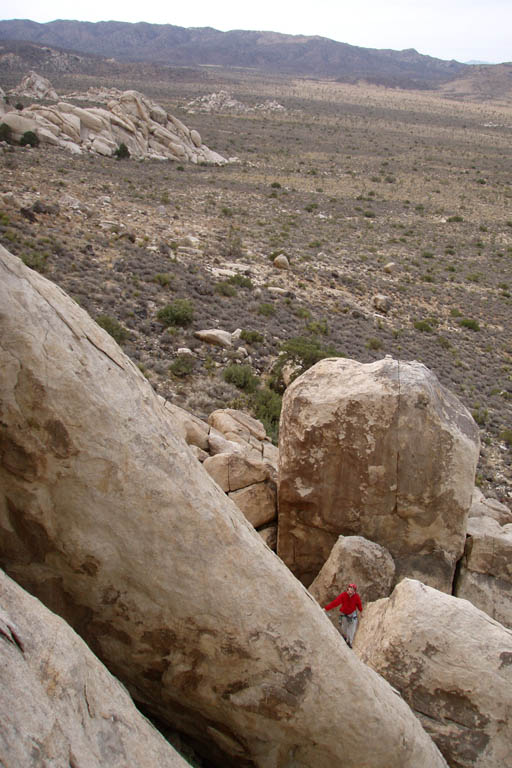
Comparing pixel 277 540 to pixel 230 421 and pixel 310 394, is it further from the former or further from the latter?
pixel 230 421

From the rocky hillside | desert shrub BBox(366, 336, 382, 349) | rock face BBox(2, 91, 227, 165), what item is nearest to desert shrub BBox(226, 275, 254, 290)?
the rocky hillside

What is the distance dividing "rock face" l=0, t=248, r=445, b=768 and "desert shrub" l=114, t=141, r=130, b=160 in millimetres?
44066

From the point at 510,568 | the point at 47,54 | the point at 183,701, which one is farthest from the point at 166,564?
the point at 47,54

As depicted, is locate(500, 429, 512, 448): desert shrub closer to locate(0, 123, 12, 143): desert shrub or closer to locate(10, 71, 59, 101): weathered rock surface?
locate(0, 123, 12, 143): desert shrub

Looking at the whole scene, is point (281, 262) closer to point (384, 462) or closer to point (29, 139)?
point (384, 462)

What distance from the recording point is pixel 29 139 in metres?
38.8

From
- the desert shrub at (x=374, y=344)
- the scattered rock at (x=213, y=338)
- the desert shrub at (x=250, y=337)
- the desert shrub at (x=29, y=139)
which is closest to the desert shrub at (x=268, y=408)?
the scattered rock at (x=213, y=338)

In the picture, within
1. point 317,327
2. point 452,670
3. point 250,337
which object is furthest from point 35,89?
point 452,670

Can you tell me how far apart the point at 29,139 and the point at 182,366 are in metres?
31.0

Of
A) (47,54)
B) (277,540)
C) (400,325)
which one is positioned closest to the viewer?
(277,540)

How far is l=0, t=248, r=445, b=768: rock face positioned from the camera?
4.48 m

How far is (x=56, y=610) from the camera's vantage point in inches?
186

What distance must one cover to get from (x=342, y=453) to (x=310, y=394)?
1053 millimetres

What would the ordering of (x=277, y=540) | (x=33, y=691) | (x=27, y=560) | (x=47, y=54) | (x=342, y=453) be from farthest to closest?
(x=47, y=54) → (x=277, y=540) → (x=342, y=453) → (x=27, y=560) → (x=33, y=691)
